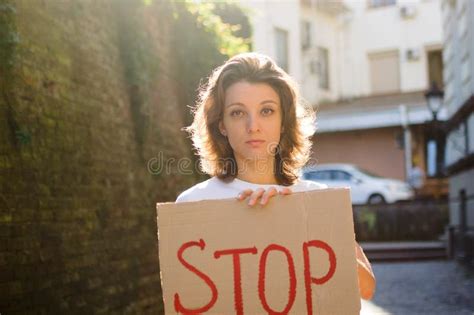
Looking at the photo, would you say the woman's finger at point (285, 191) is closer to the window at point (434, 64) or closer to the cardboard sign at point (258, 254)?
the cardboard sign at point (258, 254)

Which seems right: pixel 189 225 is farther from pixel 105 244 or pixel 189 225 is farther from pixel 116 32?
pixel 116 32

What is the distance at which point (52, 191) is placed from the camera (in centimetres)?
515

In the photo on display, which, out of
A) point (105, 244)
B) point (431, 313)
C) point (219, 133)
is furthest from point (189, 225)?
point (431, 313)

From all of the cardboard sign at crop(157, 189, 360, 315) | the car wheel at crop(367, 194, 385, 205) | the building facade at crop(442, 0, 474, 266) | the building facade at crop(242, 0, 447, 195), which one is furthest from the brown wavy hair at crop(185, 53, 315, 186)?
the building facade at crop(242, 0, 447, 195)

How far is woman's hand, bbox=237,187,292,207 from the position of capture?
248 cm

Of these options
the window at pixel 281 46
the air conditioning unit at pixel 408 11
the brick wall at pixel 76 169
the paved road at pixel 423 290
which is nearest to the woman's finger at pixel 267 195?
the brick wall at pixel 76 169

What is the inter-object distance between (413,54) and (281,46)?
5.59m

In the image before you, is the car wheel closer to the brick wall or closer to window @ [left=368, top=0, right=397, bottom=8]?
window @ [left=368, top=0, right=397, bottom=8]

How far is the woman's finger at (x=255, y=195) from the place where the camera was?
97.6 inches

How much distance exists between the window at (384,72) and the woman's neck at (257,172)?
2714cm

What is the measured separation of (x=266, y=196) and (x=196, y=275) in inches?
15.4

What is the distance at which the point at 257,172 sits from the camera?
2.78 m

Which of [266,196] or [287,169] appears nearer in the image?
[266,196]

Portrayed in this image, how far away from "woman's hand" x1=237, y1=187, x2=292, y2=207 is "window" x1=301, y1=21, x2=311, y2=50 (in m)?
26.9
